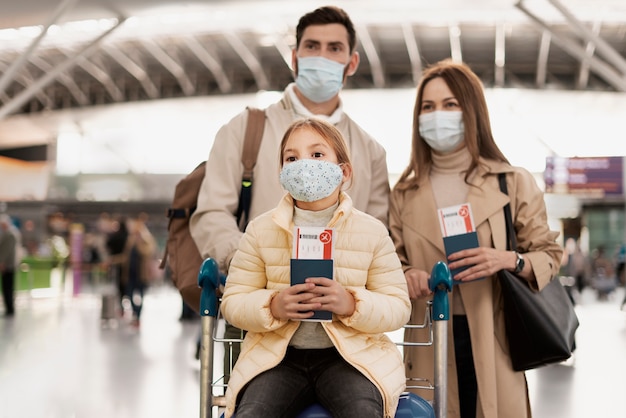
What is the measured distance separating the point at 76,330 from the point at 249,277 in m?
11.1

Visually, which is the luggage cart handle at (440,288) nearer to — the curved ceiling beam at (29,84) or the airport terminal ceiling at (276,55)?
the airport terminal ceiling at (276,55)

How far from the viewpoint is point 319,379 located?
91.0 inches

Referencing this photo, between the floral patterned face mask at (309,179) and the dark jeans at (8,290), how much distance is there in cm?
1475

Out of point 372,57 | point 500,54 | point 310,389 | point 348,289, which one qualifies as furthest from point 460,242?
point 372,57

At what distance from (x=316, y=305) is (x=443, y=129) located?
4.65 ft

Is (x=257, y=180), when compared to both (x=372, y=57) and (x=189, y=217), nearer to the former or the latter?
(x=189, y=217)

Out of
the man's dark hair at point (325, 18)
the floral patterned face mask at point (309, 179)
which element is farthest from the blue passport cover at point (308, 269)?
the man's dark hair at point (325, 18)

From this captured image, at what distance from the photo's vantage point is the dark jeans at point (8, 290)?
1543 centimetres

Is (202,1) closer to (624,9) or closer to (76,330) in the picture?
(76,330)

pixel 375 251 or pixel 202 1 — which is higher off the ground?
pixel 202 1

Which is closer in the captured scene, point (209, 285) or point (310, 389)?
point (310, 389)

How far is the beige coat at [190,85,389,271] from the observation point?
311 cm

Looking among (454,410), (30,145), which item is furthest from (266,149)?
(30,145)

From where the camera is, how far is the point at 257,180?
3.27 metres
